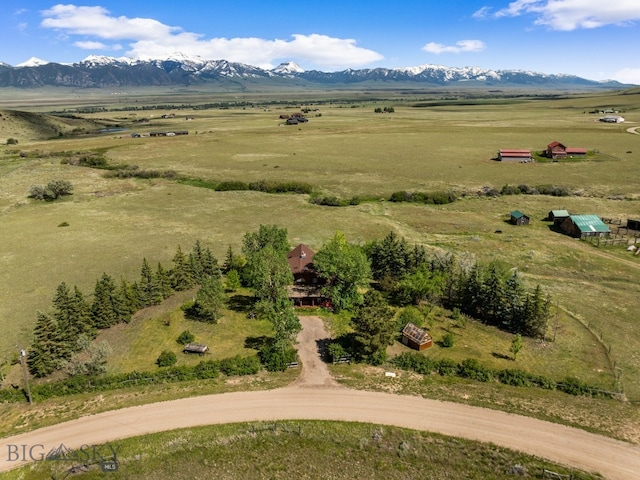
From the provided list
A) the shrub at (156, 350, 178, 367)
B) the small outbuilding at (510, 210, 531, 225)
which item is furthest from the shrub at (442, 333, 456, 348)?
the small outbuilding at (510, 210, 531, 225)

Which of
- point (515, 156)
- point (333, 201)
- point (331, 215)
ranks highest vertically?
point (515, 156)

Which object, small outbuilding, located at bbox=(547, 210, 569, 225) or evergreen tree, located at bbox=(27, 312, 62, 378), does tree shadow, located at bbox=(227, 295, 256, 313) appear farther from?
small outbuilding, located at bbox=(547, 210, 569, 225)

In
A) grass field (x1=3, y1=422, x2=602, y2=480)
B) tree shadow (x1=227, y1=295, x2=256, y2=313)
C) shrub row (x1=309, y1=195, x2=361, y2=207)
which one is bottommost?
grass field (x1=3, y1=422, x2=602, y2=480)

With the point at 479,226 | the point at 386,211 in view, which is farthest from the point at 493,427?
the point at 386,211

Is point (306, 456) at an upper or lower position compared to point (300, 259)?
lower

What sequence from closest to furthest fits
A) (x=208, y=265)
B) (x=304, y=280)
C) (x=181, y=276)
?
(x=304, y=280) → (x=181, y=276) → (x=208, y=265)

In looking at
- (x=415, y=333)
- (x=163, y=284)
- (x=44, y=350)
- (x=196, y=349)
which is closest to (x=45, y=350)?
(x=44, y=350)

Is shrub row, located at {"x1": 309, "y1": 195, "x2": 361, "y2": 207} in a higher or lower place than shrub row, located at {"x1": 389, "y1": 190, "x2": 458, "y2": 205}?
lower

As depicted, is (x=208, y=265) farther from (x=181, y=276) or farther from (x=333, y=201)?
(x=333, y=201)

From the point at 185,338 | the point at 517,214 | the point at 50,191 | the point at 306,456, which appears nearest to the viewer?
the point at 306,456
